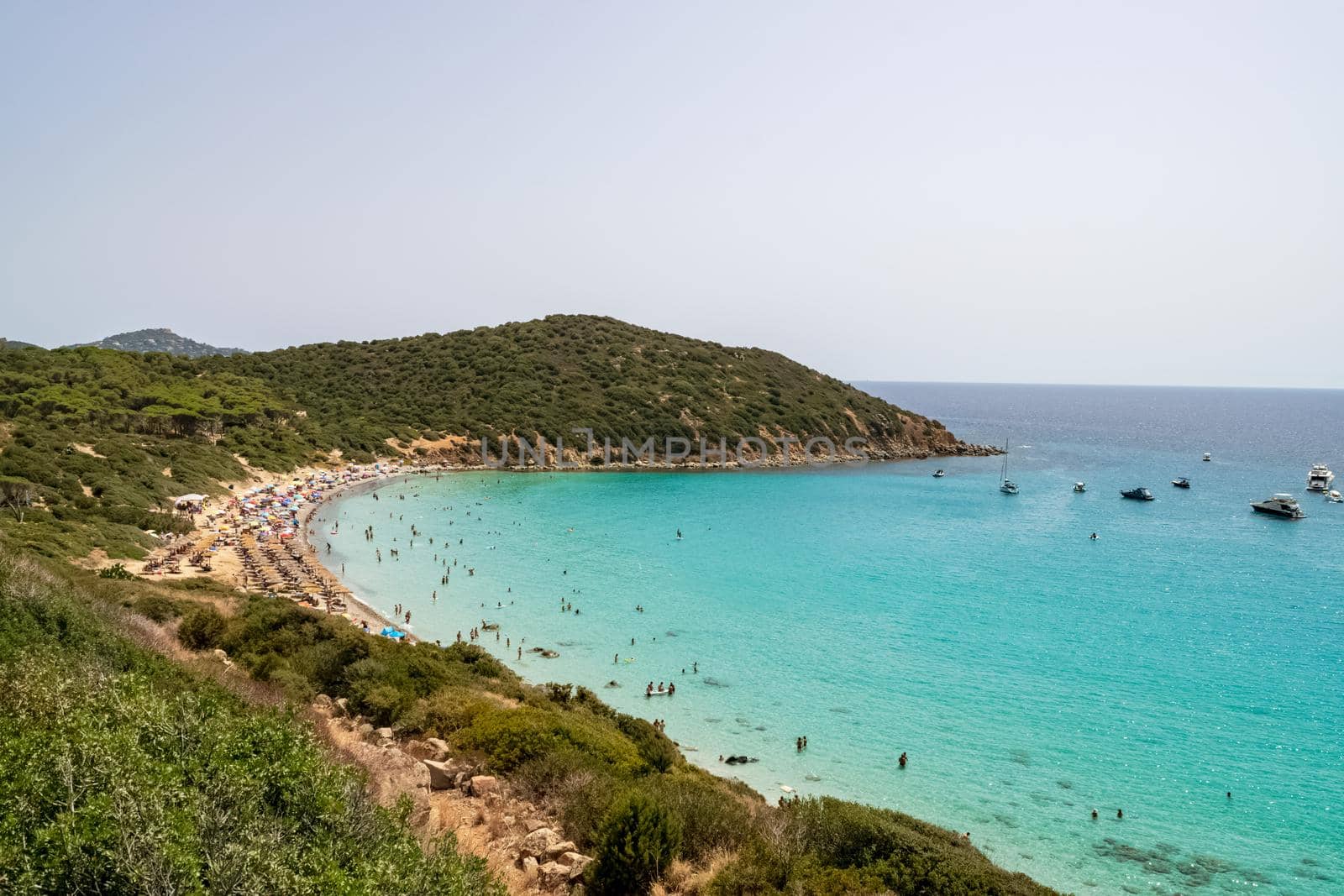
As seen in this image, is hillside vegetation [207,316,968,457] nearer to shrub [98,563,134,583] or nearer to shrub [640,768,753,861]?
shrub [98,563,134,583]

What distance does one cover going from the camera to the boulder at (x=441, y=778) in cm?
1503

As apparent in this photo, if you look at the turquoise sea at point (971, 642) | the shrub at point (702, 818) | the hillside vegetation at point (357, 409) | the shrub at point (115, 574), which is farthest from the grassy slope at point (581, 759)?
the hillside vegetation at point (357, 409)

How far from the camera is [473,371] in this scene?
103438mm

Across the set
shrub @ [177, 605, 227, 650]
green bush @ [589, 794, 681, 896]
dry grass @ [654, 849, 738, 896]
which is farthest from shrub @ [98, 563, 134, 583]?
dry grass @ [654, 849, 738, 896]

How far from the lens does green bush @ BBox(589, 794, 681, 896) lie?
457 inches

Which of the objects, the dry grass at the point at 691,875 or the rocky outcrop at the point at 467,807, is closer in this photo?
the dry grass at the point at 691,875

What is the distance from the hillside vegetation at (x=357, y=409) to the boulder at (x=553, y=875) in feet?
98.2

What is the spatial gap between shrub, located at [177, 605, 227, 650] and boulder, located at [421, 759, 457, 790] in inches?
408

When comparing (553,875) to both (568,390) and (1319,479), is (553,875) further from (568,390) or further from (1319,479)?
(1319,479)

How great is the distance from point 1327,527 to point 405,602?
77410mm

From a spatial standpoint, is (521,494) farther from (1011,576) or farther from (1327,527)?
(1327,527)

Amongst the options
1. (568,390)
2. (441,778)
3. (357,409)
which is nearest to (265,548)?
(441,778)

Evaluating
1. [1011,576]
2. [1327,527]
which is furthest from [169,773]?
[1327,527]

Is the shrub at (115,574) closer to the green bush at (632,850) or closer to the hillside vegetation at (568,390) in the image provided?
the green bush at (632,850)
